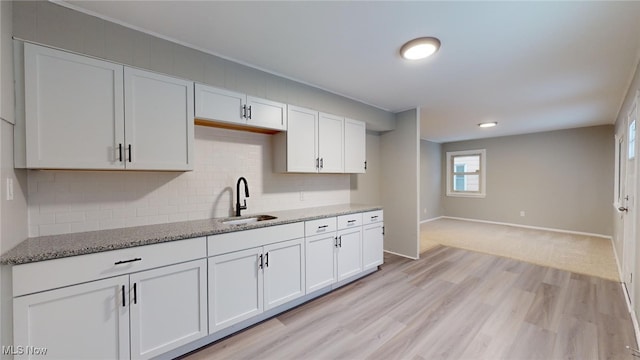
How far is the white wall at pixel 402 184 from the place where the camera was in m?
3.84

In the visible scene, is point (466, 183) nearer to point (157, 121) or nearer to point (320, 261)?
point (320, 261)

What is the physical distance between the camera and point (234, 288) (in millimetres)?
1992

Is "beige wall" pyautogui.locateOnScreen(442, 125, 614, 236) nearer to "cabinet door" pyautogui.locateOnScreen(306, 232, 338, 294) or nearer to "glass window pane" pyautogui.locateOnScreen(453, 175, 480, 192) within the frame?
"glass window pane" pyautogui.locateOnScreen(453, 175, 480, 192)

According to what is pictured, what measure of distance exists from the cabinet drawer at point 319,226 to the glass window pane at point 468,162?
6.07 metres

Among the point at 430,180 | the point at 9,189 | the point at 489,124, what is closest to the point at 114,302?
the point at 9,189

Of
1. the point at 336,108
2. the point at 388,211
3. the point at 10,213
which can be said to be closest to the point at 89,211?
the point at 10,213

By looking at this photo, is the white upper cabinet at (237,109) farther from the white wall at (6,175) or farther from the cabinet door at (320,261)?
the cabinet door at (320,261)

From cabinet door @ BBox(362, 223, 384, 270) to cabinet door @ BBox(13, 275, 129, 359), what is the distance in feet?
7.85

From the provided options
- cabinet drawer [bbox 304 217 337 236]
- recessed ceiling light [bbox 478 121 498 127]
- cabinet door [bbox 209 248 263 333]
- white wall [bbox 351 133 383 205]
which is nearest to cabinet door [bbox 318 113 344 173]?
cabinet drawer [bbox 304 217 337 236]

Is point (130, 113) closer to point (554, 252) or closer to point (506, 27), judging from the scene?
point (506, 27)

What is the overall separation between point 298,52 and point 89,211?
6.82ft

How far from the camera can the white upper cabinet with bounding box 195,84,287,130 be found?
211cm

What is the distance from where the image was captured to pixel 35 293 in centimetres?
130

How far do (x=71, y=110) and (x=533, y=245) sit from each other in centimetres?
661
